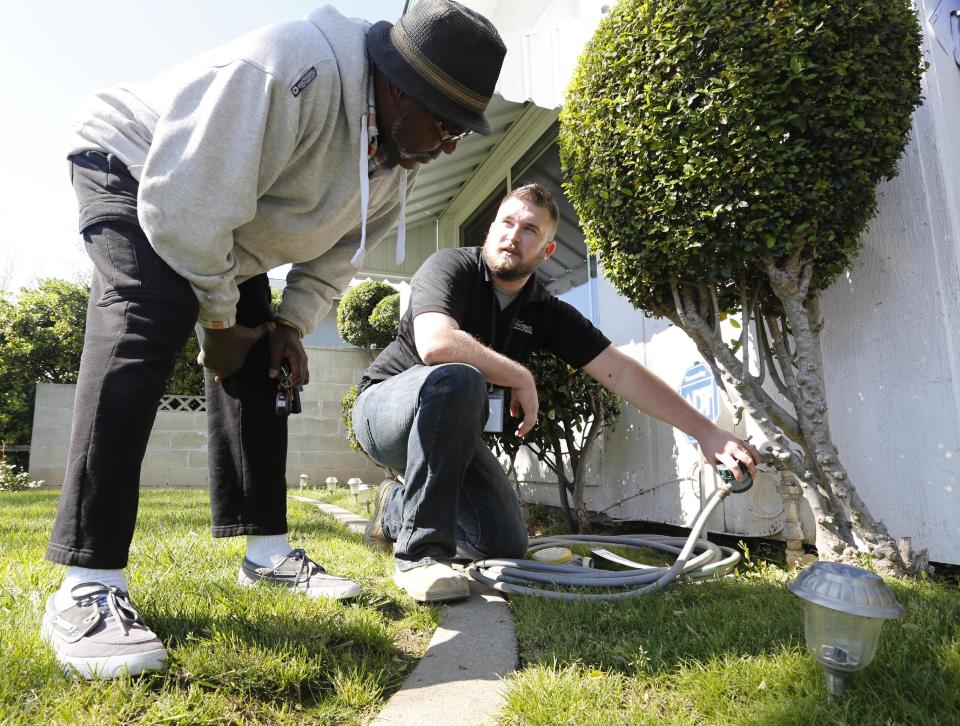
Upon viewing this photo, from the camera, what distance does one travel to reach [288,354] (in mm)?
1952

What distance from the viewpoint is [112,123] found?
59.4 inches

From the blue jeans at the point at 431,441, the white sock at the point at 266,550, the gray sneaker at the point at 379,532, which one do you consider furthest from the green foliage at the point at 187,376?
the white sock at the point at 266,550

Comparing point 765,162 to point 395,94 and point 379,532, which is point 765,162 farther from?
point 379,532

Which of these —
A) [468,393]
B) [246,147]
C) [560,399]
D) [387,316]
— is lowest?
[468,393]

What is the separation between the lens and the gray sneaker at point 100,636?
1181 millimetres

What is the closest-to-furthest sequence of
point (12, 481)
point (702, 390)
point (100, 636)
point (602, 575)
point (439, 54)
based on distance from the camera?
point (100, 636), point (439, 54), point (602, 575), point (702, 390), point (12, 481)

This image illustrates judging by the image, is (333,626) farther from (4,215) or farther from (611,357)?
(4,215)

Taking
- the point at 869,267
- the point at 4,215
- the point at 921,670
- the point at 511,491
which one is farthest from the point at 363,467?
the point at 4,215

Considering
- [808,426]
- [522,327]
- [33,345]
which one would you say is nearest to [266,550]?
[522,327]

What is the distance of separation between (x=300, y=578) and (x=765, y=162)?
202 centimetres

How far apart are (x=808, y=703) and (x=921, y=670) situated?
0.97ft

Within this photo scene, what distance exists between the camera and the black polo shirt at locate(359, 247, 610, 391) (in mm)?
2459

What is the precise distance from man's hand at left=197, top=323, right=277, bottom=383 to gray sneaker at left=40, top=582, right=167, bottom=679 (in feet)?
2.15

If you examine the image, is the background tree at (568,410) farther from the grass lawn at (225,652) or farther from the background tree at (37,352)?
the background tree at (37,352)
